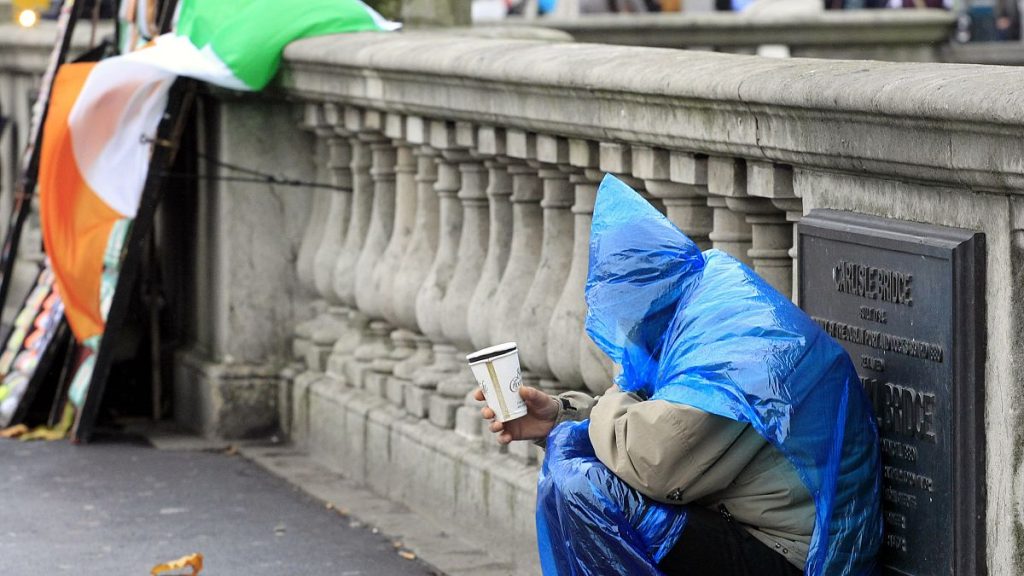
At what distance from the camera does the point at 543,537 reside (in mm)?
4652

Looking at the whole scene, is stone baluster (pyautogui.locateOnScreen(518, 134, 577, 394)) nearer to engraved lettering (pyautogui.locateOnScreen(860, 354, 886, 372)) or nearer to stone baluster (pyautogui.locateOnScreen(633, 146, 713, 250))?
stone baluster (pyautogui.locateOnScreen(633, 146, 713, 250))

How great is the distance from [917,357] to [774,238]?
0.98m

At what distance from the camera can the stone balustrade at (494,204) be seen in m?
3.99

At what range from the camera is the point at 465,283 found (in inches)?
276

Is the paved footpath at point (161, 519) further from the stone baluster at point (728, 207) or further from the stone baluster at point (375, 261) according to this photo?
the stone baluster at point (728, 207)

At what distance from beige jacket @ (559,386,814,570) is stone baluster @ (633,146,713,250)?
1.19 m

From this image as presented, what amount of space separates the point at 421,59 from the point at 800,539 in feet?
9.67

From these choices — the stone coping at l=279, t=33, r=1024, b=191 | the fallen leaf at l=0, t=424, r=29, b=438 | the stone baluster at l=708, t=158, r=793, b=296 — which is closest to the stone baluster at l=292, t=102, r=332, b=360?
the stone coping at l=279, t=33, r=1024, b=191

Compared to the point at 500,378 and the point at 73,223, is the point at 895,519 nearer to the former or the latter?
the point at 500,378

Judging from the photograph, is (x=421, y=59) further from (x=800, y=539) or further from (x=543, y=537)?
(x=800, y=539)

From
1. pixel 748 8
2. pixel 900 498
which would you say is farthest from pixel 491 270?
pixel 748 8

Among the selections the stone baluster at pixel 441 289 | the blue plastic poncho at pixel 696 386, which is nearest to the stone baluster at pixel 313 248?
the stone baluster at pixel 441 289

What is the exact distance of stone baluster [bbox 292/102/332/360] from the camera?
8445 millimetres

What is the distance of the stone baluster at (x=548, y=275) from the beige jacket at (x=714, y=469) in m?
1.94
